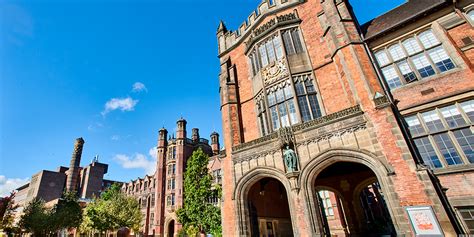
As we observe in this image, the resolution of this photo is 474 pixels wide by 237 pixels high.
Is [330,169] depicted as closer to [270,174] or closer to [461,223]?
[270,174]

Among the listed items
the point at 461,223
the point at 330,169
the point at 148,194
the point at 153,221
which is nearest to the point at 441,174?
the point at 461,223

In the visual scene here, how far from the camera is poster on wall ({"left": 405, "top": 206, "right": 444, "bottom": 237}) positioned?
7.27 metres

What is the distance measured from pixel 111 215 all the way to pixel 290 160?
92.9 ft

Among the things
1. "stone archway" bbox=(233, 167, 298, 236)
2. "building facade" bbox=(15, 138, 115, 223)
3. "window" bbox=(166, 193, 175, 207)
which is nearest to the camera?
"stone archway" bbox=(233, 167, 298, 236)

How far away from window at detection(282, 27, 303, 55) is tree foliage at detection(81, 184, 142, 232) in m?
29.7

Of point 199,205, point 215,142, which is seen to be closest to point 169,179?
point 215,142

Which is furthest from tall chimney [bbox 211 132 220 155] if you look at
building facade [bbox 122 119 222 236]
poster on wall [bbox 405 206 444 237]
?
poster on wall [bbox 405 206 444 237]

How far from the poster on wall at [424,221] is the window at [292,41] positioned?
10960 millimetres

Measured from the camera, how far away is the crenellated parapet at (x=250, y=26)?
57.1ft

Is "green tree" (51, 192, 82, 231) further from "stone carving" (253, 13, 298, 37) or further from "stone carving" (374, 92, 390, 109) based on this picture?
"stone carving" (374, 92, 390, 109)

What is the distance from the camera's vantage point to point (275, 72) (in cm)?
1515

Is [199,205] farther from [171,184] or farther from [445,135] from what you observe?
[445,135]

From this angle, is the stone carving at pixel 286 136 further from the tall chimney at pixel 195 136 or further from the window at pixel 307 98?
the tall chimney at pixel 195 136

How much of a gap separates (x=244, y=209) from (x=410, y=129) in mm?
9380
